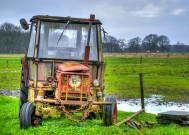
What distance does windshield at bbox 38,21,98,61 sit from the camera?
35.9 feet

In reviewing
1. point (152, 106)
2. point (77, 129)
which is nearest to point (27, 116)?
point (77, 129)

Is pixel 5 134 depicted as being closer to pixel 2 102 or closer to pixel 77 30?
pixel 77 30

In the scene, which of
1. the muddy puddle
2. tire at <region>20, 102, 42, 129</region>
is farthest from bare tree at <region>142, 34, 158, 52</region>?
tire at <region>20, 102, 42, 129</region>

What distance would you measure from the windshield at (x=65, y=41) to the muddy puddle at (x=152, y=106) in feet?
22.3

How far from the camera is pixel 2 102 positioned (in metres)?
18.0

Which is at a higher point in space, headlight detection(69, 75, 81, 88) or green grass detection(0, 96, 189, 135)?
headlight detection(69, 75, 81, 88)

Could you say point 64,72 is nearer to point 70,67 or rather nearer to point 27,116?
point 70,67

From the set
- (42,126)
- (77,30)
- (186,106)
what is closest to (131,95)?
(186,106)

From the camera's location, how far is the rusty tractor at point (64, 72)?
32.4 ft

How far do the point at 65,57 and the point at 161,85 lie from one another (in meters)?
19.3

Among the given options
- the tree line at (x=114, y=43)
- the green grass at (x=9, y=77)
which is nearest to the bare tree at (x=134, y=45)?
the tree line at (x=114, y=43)

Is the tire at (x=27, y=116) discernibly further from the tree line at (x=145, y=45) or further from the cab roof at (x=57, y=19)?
the tree line at (x=145, y=45)

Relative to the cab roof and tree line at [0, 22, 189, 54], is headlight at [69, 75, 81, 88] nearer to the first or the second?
the cab roof

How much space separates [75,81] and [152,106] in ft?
31.6
